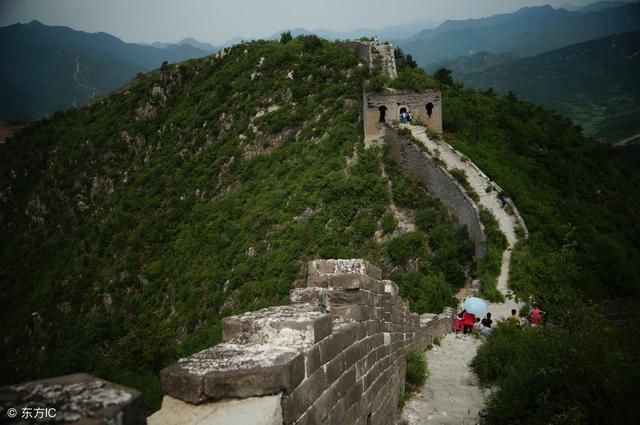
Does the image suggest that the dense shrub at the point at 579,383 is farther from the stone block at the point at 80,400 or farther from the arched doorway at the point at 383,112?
the arched doorway at the point at 383,112

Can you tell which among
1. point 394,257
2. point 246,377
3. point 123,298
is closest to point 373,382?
point 246,377

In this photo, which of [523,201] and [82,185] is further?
[82,185]

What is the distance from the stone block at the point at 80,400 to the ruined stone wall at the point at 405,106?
26804 mm

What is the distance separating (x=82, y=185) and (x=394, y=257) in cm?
4178

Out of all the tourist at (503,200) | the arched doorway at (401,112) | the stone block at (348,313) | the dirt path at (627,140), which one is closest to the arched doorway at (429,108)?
the arched doorway at (401,112)

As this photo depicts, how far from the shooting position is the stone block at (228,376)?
2.81m

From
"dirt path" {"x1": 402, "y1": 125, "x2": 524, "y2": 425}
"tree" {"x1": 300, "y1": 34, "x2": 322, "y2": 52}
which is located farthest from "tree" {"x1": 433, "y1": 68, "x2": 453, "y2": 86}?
"dirt path" {"x1": 402, "y1": 125, "x2": 524, "y2": 425}

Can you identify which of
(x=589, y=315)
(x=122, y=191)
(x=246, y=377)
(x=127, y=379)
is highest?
(x=246, y=377)

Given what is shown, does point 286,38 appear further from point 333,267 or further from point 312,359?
point 312,359

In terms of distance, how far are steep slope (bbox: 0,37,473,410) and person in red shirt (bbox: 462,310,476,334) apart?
3.78 m

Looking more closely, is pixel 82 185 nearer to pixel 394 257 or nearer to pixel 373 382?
pixel 394 257

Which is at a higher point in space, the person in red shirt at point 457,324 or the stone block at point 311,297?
the stone block at point 311,297

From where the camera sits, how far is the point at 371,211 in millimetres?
25500

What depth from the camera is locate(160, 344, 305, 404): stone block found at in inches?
111
